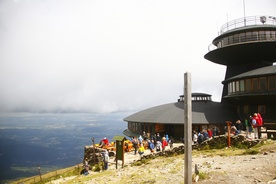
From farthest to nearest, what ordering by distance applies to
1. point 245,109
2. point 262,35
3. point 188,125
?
point 262,35 → point 245,109 → point 188,125

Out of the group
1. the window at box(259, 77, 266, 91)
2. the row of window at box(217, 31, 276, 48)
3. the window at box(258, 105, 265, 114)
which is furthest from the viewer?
the row of window at box(217, 31, 276, 48)

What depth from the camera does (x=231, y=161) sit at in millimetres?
14086

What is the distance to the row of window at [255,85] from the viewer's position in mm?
28564

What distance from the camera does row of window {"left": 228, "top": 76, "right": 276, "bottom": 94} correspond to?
93.7ft

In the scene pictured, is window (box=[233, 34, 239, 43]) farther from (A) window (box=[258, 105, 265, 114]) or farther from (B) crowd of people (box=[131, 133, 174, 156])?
(B) crowd of people (box=[131, 133, 174, 156])

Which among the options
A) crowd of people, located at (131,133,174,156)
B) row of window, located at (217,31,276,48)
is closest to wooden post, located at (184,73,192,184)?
crowd of people, located at (131,133,174,156)

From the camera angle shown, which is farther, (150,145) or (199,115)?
(199,115)

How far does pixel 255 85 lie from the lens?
30.0m

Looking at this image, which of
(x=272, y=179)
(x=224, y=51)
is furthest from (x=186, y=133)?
(x=224, y=51)

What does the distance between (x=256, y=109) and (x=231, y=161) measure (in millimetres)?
20971

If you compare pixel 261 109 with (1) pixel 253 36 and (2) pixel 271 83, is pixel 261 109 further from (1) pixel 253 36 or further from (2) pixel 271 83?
(1) pixel 253 36

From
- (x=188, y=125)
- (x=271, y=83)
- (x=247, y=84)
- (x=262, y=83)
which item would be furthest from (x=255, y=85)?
(x=188, y=125)

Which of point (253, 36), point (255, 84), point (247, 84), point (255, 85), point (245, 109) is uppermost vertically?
point (253, 36)

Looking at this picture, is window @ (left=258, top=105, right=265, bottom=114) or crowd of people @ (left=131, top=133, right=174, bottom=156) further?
window @ (left=258, top=105, right=265, bottom=114)
